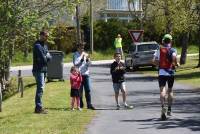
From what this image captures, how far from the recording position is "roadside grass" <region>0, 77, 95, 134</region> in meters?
13.6

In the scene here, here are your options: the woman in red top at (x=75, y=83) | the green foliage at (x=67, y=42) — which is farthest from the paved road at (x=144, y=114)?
the green foliage at (x=67, y=42)

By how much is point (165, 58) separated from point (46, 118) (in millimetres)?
3148

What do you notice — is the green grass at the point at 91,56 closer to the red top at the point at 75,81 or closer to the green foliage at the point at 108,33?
the green foliage at the point at 108,33

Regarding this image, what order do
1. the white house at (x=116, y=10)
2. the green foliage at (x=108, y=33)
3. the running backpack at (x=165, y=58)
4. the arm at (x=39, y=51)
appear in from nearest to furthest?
the running backpack at (x=165, y=58)
the arm at (x=39, y=51)
the green foliage at (x=108, y=33)
the white house at (x=116, y=10)

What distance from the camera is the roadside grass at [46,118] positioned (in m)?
13.6

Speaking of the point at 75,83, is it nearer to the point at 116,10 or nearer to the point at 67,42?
the point at 67,42

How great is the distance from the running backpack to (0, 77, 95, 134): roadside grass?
2150mm

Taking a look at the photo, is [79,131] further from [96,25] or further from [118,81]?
[96,25]

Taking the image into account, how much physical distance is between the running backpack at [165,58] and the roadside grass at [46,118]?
2.15 meters

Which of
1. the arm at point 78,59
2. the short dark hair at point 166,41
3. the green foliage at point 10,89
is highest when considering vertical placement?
the short dark hair at point 166,41

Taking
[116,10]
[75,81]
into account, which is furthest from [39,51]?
[116,10]

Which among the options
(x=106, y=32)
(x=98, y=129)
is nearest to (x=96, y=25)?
(x=106, y=32)

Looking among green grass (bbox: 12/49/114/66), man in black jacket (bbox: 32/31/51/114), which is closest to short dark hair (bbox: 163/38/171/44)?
man in black jacket (bbox: 32/31/51/114)

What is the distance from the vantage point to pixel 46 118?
15.4m
